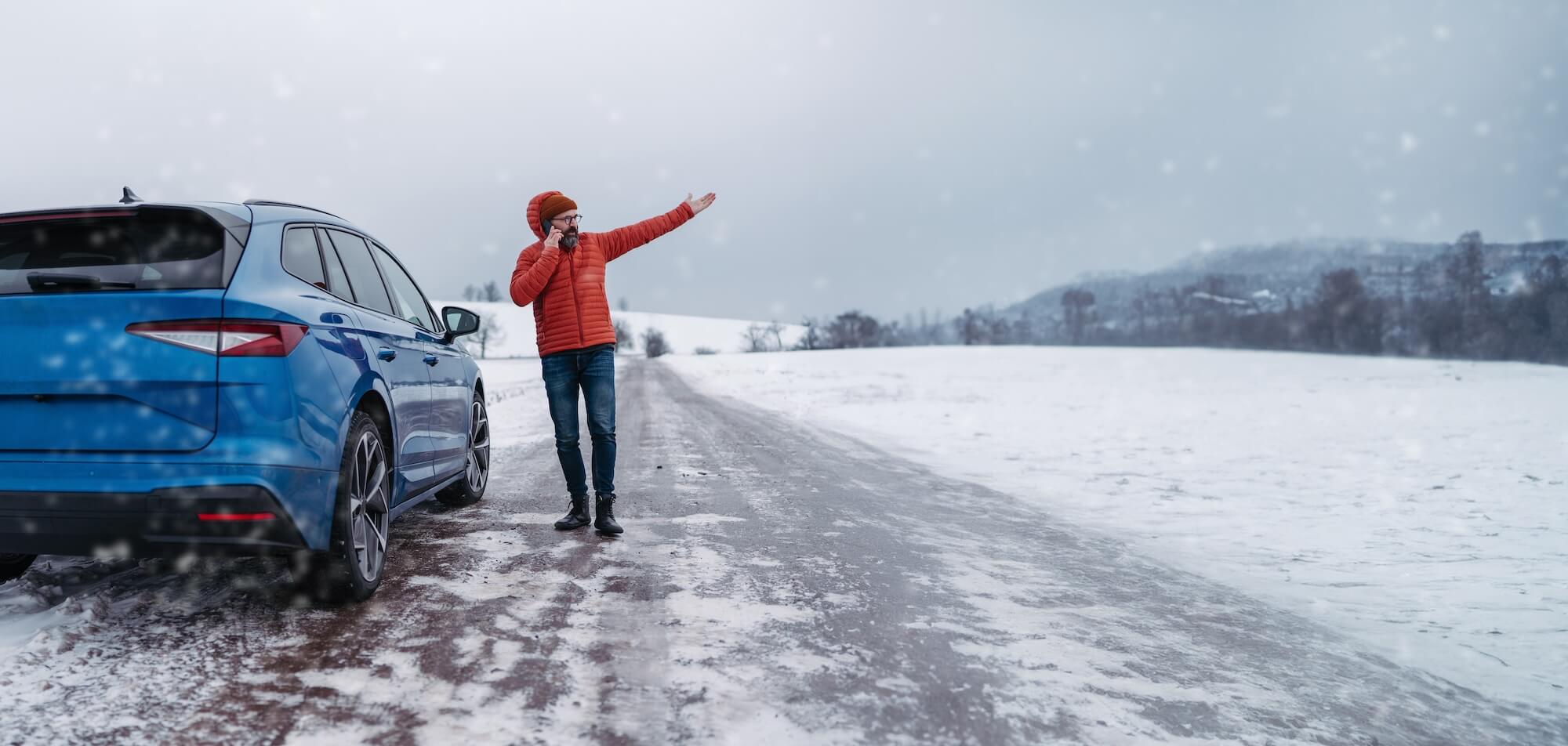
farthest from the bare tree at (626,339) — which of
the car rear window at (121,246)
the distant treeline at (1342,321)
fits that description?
the car rear window at (121,246)

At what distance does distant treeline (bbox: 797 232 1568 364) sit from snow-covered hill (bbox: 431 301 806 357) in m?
19.4

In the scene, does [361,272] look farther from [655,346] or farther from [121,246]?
[655,346]

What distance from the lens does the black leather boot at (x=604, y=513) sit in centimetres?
492

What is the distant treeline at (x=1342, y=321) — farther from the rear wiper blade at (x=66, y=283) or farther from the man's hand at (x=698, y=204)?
the rear wiper blade at (x=66, y=283)

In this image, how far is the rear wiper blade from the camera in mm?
2824

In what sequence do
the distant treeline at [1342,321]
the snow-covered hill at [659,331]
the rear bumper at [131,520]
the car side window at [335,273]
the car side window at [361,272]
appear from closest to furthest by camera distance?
the rear bumper at [131,520] → the car side window at [335,273] → the car side window at [361,272] → the distant treeline at [1342,321] → the snow-covered hill at [659,331]

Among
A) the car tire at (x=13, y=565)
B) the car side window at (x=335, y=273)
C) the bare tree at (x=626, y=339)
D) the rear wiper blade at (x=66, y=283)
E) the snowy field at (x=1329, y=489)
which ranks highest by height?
the bare tree at (x=626, y=339)

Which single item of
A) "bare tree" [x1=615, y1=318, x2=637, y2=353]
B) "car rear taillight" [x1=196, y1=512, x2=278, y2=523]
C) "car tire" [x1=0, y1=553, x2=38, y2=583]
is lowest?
"car tire" [x1=0, y1=553, x2=38, y2=583]

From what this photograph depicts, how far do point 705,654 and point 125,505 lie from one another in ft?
6.41

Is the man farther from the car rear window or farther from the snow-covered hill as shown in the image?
the snow-covered hill

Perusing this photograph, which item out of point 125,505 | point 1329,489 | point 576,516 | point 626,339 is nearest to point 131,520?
point 125,505

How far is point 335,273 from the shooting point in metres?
3.90

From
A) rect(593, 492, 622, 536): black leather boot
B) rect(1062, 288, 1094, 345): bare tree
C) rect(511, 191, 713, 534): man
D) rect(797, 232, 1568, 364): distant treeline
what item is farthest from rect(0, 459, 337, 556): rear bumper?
rect(1062, 288, 1094, 345): bare tree

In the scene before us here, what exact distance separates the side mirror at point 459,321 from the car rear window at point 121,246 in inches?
90.3
